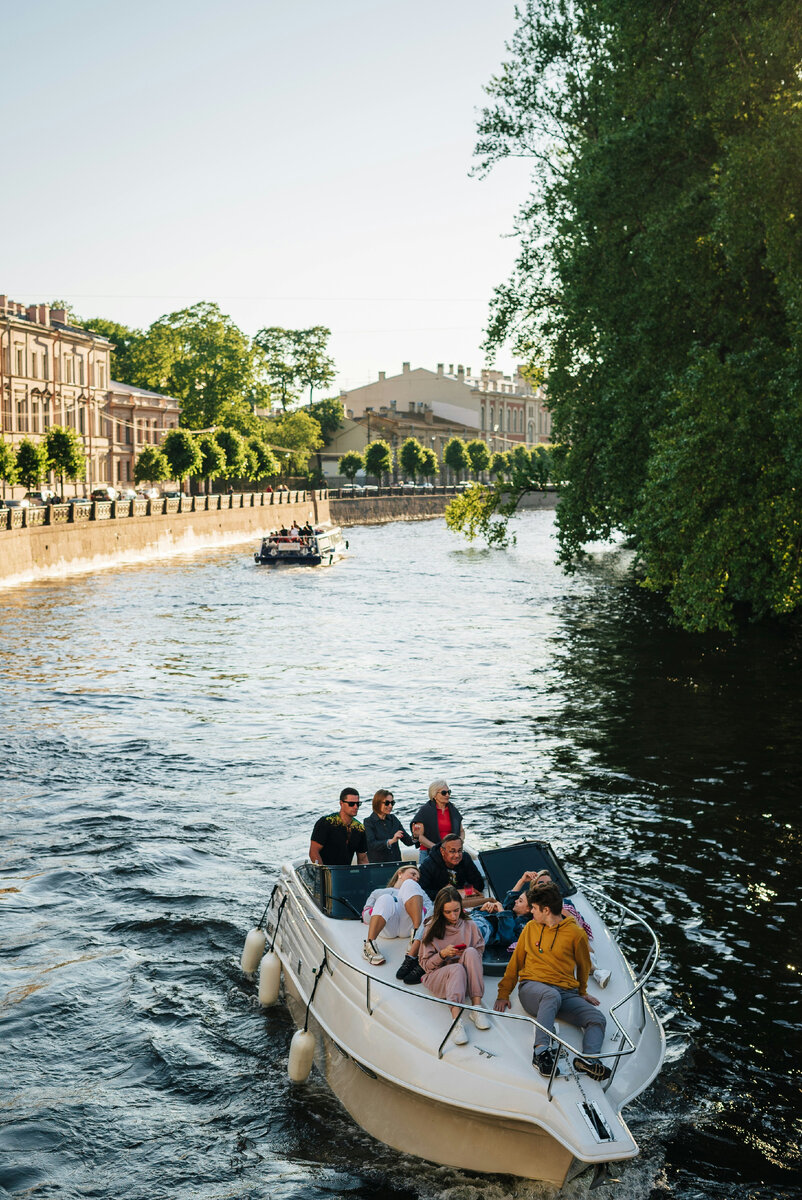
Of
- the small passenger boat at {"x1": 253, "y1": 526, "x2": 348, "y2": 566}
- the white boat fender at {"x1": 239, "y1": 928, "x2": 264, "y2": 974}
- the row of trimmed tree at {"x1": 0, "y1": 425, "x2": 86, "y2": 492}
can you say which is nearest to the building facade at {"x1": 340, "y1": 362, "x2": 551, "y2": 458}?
the row of trimmed tree at {"x1": 0, "y1": 425, "x2": 86, "y2": 492}

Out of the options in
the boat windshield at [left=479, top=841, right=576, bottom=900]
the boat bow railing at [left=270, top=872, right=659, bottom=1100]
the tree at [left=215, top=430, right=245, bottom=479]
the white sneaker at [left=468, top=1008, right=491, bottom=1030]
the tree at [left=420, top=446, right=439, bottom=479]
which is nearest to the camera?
the boat bow railing at [left=270, top=872, right=659, bottom=1100]

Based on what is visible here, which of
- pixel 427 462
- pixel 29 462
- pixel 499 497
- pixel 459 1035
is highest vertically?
pixel 427 462

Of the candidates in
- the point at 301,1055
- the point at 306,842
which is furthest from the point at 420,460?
the point at 301,1055

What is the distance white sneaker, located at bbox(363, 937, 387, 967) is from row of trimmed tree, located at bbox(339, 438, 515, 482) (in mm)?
104741

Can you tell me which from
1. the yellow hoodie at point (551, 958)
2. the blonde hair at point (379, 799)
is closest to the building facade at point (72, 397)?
the blonde hair at point (379, 799)

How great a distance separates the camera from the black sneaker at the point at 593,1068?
7977 millimetres

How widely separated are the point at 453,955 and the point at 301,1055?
1.90m

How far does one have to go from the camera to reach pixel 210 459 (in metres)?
87.7

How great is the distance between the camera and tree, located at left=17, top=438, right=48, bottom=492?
6288 centimetres

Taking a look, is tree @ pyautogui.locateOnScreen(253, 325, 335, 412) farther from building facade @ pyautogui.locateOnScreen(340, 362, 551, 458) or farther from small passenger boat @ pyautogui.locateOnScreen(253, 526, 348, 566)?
small passenger boat @ pyautogui.locateOnScreen(253, 526, 348, 566)

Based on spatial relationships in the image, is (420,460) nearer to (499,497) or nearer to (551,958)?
(499,497)

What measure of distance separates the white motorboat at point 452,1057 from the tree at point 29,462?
55.9 meters

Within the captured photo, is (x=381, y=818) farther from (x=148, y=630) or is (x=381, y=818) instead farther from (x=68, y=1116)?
(x=148, y=630)

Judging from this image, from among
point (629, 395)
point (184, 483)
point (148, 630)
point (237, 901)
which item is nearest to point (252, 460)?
point (184, 483)
